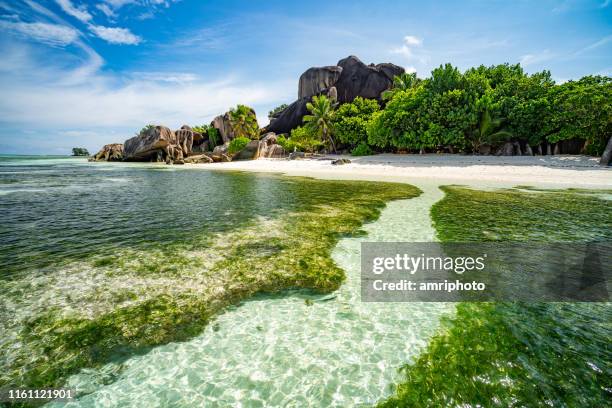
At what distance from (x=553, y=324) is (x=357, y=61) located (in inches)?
3181

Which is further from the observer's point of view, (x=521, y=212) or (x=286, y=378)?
(x=521, y=212)

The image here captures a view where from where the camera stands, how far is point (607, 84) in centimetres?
2931

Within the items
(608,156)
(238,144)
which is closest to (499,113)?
(608,156)

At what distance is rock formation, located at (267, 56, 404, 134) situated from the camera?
7050 cm

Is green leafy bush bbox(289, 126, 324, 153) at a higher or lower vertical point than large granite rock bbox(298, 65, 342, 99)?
lower

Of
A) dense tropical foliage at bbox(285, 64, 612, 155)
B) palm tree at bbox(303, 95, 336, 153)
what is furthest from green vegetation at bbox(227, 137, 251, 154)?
dense tropical foliage at bbox(285, 64, 612, 155)

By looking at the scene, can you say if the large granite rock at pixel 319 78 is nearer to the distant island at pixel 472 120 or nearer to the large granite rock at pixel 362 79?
the large granite rock at pixel 362 79

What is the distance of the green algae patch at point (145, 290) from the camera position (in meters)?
4.33

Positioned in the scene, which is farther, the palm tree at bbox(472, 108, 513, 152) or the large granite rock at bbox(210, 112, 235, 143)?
→ the large granite rock at bbox(210, 112, 235, 143)

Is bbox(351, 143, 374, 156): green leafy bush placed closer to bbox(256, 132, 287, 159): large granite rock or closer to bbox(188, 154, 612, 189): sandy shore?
bbox(188, 154, 612, 189): sandy shore

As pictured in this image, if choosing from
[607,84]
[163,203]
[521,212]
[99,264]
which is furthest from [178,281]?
[607,84]

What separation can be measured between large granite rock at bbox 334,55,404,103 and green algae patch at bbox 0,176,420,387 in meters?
69.5

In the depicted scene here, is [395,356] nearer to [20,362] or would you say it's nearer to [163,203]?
[20,362]

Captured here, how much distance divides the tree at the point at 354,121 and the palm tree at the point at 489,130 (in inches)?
705
